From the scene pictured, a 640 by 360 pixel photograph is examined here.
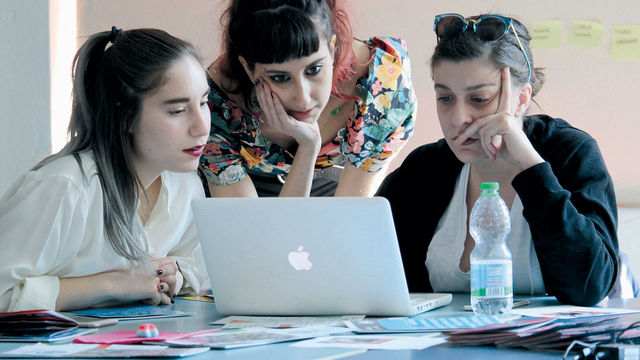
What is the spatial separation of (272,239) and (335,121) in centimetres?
88

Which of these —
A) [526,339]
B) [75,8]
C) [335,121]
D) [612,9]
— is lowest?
[526,339]

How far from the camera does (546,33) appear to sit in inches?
104

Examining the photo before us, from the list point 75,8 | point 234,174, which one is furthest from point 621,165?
point 75,8

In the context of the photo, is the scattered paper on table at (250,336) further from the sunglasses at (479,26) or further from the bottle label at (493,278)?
the sunglasses at (479,26)

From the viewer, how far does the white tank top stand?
151cm

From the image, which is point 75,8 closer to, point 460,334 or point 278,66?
point 278,66

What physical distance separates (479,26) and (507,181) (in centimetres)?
33

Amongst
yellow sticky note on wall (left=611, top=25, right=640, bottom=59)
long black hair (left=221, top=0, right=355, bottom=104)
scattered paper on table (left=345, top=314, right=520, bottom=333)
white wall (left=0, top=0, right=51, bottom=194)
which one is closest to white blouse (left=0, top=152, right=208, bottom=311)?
long black hair (left=221, top=0, right=355, bottom=104)

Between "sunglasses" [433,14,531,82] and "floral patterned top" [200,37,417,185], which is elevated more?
"sunglasses" [433,14,531,82]

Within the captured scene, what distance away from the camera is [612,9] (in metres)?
2.60

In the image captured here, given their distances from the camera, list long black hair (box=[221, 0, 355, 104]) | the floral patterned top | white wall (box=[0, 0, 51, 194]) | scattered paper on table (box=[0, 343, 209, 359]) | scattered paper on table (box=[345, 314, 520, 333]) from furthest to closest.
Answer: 1. white wall (box=[0, 0, 51, 194])
2. the floral patterned top
3. long black hair (box=[221, 0, 355, 104])
4. scattered paper on table (box=[345, 314, 520, 333])
5. scattered paper on table (box=[0, 343, 209, 359])

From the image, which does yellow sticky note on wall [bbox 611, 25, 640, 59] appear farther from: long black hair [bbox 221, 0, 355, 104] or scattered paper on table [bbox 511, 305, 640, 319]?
scattered paper on table [bbox 511, 305, 640, 319]

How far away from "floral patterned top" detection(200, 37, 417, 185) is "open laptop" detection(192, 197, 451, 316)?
28.2 inches

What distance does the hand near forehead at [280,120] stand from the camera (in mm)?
1757
